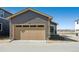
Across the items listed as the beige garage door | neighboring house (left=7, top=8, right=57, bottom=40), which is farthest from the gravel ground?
neighboring house (left=7, top=8, right=57, bottom=40)

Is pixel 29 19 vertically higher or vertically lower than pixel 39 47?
higher

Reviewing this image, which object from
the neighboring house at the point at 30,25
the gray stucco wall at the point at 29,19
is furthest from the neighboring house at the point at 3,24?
the gray stucco wall at the point at 29,19

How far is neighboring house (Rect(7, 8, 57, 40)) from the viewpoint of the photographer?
28.6 meters

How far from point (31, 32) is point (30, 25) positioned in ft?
3.68

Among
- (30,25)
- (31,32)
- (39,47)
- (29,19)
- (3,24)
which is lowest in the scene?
(39,47)

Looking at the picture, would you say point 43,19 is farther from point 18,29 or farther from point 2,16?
point 2,16

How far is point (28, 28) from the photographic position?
1141 inches

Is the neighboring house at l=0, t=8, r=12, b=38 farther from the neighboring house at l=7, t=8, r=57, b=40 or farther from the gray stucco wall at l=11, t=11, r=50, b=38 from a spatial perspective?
the gray stucco wall at l=11, t=11, r=50, b=38

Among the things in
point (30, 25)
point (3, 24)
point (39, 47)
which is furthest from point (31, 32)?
point (39, 47)

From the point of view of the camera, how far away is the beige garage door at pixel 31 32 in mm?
28578

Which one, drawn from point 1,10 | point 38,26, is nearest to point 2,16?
point 1,10

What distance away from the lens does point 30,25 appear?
29.1m

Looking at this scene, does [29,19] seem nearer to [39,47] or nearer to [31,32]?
[31,32]

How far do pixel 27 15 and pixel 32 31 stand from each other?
2594 millimetres
